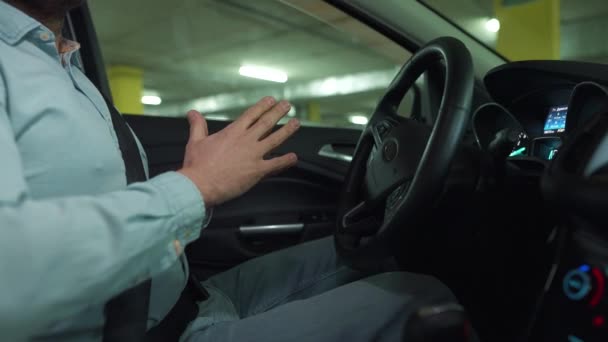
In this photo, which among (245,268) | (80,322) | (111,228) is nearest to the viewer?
(111,228)

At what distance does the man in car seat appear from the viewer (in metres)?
0.55

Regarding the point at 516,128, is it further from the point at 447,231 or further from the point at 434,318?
the point at 434,318

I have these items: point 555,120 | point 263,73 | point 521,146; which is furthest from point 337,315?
point 263,73

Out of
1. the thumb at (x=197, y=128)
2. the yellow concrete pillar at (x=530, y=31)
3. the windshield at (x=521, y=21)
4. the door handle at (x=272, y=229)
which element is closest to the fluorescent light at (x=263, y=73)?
the windshield at (x=521, y=21)

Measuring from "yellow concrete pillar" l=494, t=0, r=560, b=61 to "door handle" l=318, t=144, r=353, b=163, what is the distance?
1.06m

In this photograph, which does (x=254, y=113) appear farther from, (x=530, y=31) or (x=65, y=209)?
(x=530, y=31)

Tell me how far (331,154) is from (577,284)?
122 centimetres

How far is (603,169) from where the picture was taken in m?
0.70

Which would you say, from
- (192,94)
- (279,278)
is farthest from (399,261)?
(192,94)

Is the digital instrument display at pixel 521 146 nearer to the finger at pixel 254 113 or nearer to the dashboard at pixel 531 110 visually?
the dashboard at pixel 531 110

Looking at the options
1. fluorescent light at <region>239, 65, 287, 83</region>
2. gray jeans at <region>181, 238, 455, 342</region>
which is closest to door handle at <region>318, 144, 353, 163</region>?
gray jeans at <region>181, 238, 455, 342</region>

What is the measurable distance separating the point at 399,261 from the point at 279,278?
30 centimetres

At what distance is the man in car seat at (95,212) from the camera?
552 mm

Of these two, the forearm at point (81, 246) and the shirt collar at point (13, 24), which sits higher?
the shirt collar at point (13, 24)
